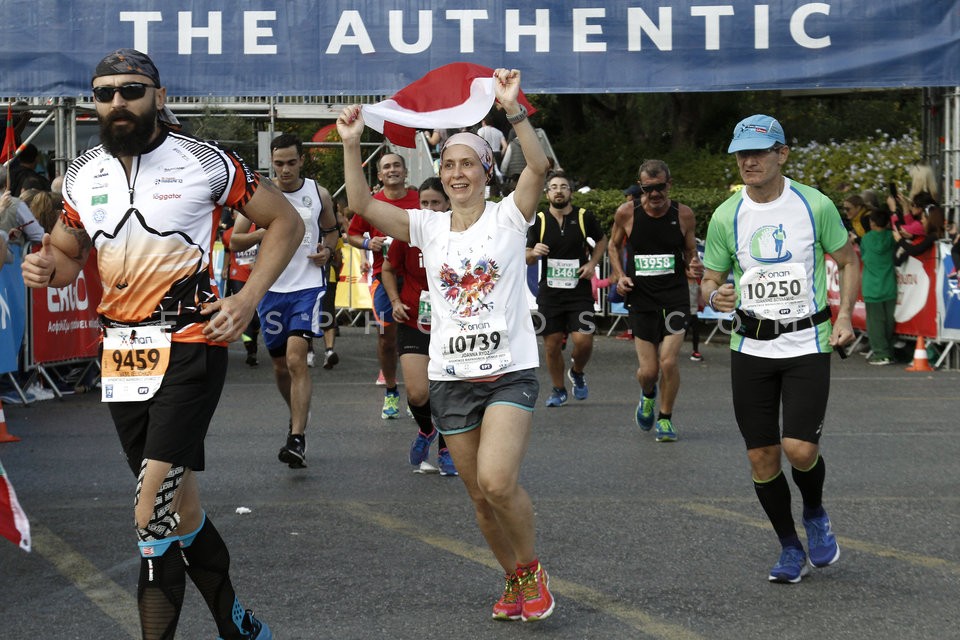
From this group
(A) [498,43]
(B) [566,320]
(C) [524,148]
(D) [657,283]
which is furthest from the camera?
(A) [498,43]

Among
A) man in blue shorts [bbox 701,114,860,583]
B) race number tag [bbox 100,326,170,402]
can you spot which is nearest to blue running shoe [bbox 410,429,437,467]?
man in blue shorts [bbox 701,114,860,583]

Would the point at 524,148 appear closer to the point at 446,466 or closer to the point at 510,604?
the point at 510,604

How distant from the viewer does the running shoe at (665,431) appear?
10.4 metres

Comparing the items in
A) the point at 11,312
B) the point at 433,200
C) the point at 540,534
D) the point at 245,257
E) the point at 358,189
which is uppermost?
the point at 433,200

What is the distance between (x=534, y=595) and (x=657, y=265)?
225 inches

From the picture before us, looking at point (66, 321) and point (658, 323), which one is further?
point (66, 321)

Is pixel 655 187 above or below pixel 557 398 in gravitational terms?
above

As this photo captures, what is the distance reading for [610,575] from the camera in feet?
20.5

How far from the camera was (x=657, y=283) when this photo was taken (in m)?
10.8

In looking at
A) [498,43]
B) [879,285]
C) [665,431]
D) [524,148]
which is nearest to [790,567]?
[524,148]

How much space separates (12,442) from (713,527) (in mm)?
5931

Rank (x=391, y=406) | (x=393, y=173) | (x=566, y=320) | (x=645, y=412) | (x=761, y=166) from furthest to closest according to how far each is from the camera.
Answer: (x=566, y=320) → (x=391, y=406) → (x=645, y=412) → (x=393, y=173) → (x=761, y=166)

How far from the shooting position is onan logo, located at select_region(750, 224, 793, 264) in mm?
6270

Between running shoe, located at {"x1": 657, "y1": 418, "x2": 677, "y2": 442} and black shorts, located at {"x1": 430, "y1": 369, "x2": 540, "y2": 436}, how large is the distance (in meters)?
4.89
